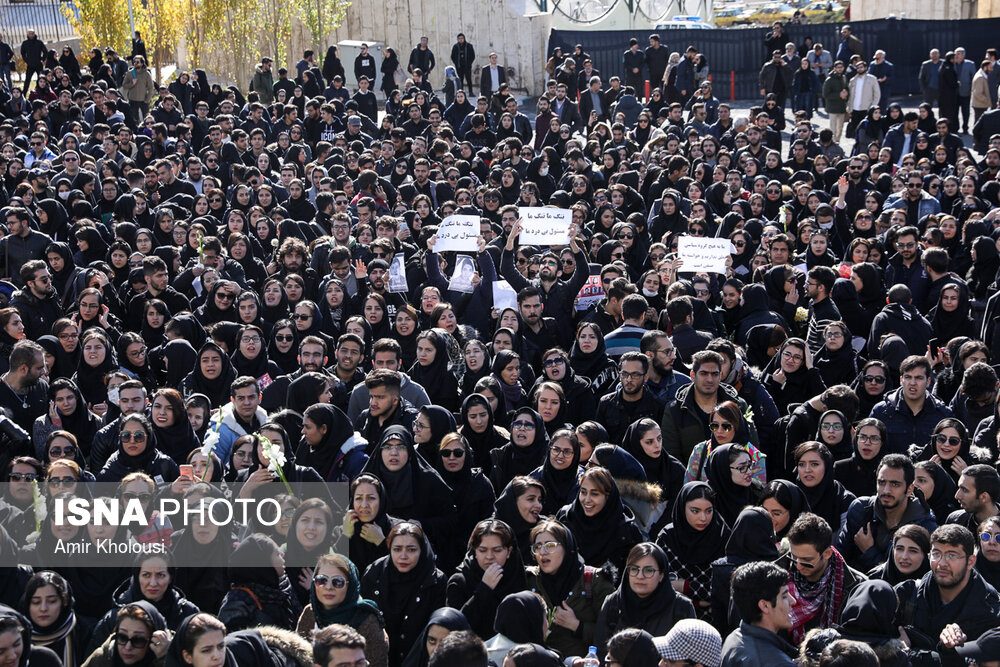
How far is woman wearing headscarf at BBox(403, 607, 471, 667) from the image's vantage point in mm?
4824

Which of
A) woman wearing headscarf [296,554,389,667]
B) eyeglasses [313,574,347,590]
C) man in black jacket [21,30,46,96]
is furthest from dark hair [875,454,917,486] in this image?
man in black jacket [21,30,46,96]

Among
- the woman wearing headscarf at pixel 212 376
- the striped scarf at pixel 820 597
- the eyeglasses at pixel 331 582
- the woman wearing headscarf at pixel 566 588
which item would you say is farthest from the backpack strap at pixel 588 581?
the woman wearing headscarf at pixel 212 376

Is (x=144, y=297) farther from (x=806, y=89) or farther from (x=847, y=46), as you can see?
(x=847, y=46)

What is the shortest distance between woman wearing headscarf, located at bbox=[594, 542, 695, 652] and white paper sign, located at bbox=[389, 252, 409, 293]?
17.9ft

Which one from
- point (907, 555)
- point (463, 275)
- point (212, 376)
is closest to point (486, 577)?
point (907, 555)

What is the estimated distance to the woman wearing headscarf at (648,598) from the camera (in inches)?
197

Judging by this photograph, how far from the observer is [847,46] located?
20.9 m

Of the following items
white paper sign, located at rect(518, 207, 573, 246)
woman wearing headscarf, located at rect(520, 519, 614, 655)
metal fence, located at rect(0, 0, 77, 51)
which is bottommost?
woman wearing headscarf, located at rect(520, 519, 614, 655)

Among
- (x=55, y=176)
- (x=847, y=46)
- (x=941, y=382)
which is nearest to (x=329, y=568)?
(x=941, y=382)

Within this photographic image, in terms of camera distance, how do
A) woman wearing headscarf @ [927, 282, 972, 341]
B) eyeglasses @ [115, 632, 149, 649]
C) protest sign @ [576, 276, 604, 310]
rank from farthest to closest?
protest sign @ [576, 276, 604, 310]
woman wearing headscarf @ [927, 282, 972, 341]
eyeglasses @ [115, 632, 149, 649]

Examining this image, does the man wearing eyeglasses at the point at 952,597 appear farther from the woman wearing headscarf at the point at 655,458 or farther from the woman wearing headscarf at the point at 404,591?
the woman wearing headscarf at the point at 404,591

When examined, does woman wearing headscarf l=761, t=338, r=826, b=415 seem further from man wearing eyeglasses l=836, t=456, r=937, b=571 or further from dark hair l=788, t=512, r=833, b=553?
dark hair l=788, t=512, r=833, b=553

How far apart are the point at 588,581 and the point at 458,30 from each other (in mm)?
22732

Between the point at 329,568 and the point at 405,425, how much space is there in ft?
7.05
